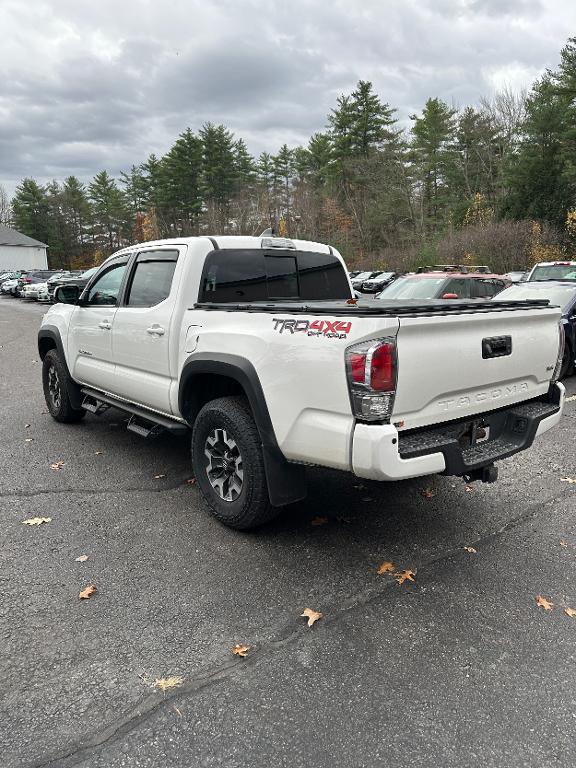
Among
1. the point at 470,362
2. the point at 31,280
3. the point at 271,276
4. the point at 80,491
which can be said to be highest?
the point at 31,280

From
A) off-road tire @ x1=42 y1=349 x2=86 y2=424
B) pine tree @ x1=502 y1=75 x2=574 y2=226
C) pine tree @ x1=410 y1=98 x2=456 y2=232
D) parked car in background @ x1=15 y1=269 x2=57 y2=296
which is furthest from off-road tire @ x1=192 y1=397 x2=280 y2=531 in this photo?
pine tree @ x1=410 y1=98 x2=456 y2=232

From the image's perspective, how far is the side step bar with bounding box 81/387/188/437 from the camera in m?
4.54

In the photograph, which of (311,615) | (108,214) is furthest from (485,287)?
(108,214)

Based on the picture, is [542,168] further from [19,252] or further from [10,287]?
[19,252]

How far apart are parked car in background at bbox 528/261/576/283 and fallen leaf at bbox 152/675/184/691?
14.3 m

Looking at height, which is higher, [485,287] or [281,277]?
[281,277]

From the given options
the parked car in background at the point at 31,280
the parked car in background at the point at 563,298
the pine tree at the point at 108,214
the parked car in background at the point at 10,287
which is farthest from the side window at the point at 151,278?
the pine tree at the point at 108,214

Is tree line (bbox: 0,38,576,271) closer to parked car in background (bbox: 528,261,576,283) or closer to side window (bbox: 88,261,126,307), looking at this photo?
parked car in background (bbox: 528,261,576,283)

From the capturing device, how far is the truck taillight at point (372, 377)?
2.87 m

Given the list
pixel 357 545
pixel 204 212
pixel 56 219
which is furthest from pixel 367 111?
pixel 357 545

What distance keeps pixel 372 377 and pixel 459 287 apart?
369 inches

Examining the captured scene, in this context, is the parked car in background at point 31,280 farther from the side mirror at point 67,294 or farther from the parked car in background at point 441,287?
the side mirror at point 67,294

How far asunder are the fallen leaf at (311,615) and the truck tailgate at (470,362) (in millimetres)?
1060

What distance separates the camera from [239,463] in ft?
12.5
